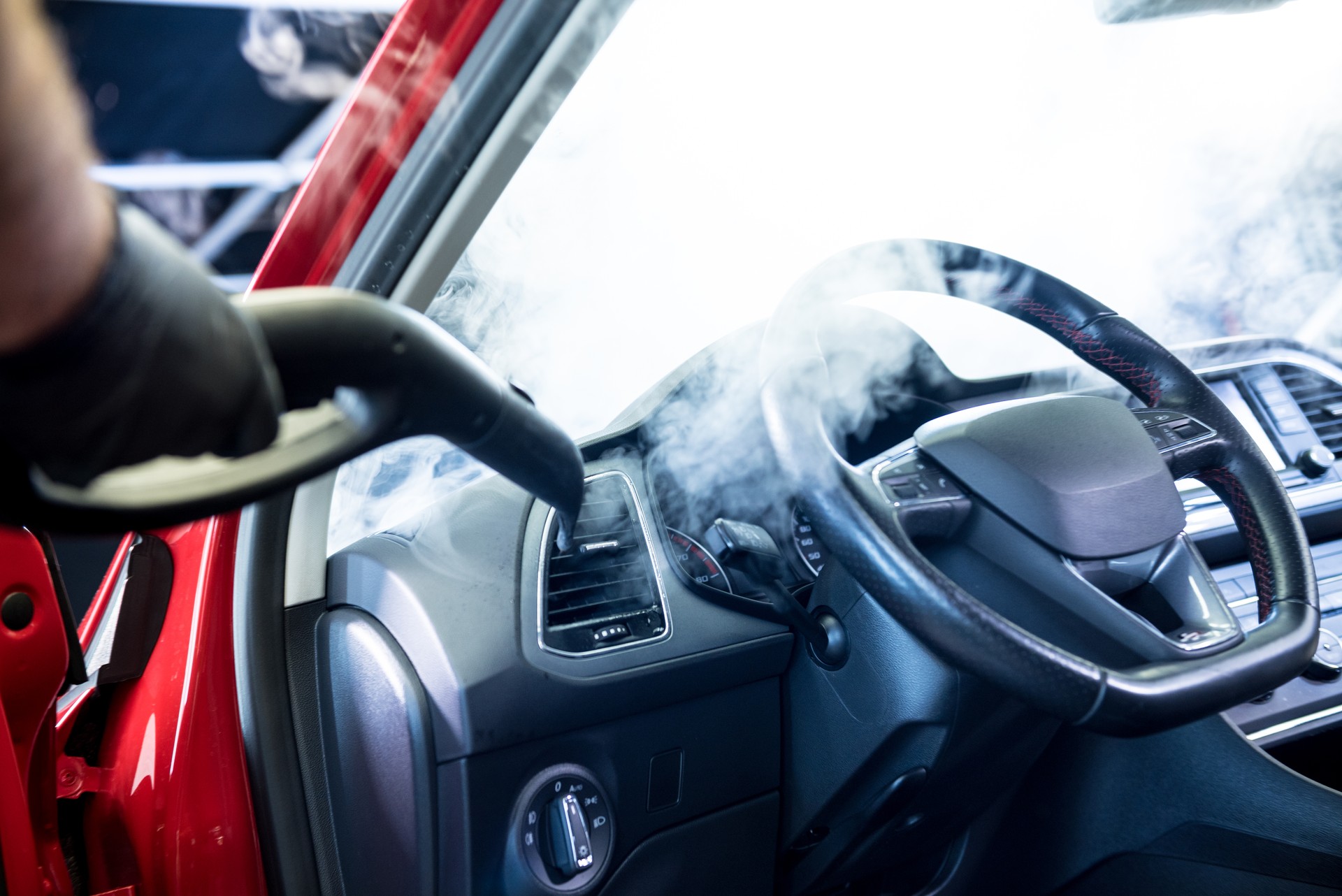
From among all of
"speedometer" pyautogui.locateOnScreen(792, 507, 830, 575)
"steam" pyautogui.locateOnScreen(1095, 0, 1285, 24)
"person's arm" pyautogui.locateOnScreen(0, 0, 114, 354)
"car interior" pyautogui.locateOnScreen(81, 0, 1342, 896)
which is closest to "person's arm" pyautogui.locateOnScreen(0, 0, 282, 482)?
"person's arm" pyautogui.locateOnScreen(0, 0, 114, 354)

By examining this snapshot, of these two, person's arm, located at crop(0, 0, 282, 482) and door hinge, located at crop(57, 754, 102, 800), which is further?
door hinge, located at crop(57, 754, 102, 800)

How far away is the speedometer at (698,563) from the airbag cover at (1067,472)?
306mm

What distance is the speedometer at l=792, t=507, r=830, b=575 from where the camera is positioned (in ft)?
3.58

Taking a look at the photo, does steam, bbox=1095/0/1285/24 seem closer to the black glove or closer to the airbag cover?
the airbag cover

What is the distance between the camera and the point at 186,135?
6.12 m

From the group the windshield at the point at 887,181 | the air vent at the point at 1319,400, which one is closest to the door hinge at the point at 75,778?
the windshield at the point at 887,181

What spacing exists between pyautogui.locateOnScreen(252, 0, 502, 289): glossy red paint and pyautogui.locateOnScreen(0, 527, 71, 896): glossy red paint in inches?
11.2

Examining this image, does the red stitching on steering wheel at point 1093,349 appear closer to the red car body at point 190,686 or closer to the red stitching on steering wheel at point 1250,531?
the red stitching on steering wheel at point 1250,531

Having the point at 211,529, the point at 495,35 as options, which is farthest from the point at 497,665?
the point at 495,35

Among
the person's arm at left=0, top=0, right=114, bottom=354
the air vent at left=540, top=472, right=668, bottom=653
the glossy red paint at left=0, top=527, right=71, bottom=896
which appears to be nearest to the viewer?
the person's arm at left=0, top=0, right=114, bottom=354

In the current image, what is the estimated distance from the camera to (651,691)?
92 centimetres

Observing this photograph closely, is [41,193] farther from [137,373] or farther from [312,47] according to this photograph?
[312,47]

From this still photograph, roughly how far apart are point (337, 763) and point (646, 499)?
440mm

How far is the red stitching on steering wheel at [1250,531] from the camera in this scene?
84 cm
